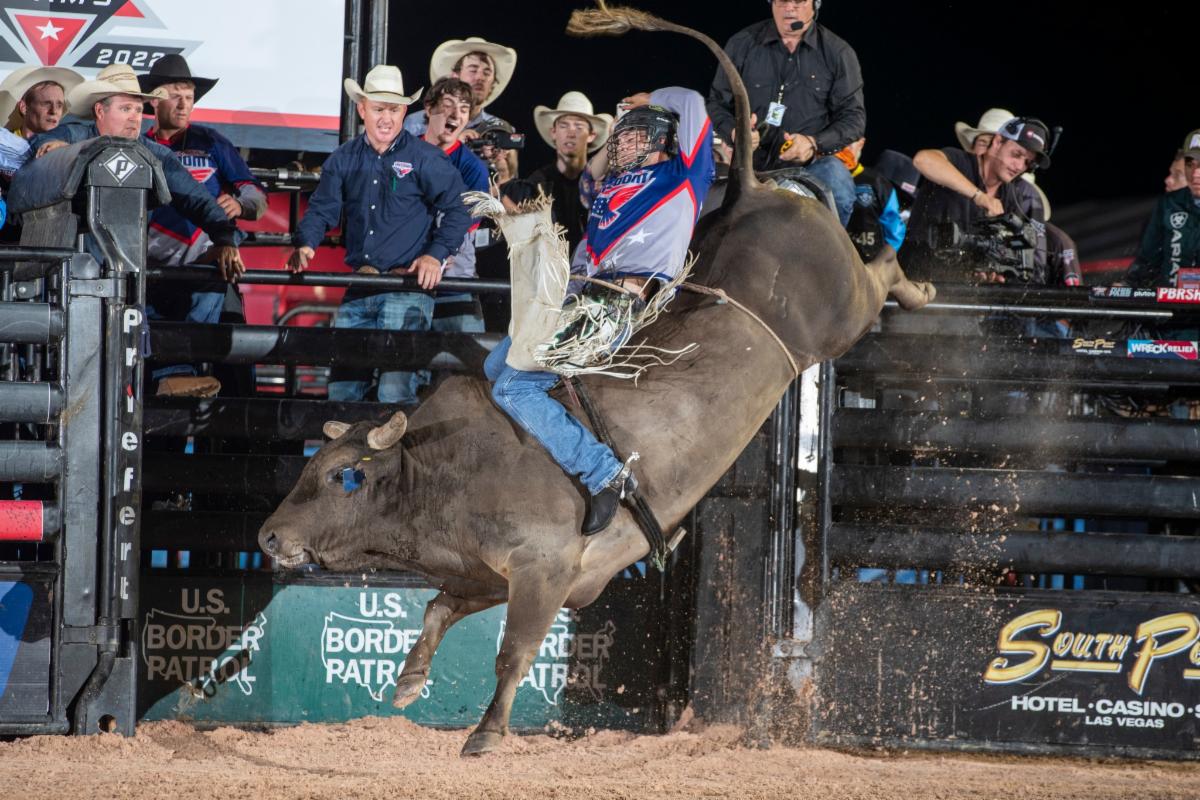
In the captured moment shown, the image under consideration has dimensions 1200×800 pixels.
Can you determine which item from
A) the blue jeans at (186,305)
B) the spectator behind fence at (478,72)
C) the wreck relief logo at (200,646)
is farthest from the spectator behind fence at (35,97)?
the wreck relief logo at (200,646)

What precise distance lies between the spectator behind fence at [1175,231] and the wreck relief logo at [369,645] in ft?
14.3

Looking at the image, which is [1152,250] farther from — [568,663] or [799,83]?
[568,663]

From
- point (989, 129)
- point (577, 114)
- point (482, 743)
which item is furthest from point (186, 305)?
point (989, 129)

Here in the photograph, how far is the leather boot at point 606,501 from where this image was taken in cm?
475

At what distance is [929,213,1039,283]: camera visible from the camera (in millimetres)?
6879

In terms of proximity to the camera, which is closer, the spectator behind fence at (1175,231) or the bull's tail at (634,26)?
the bull's tail at (634,26)

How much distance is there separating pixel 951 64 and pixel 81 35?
24.8 feet

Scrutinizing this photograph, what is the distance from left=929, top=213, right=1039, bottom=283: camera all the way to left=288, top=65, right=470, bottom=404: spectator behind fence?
8.36 ft

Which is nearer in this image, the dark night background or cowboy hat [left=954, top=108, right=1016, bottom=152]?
cowboy hat [left=954, top=108, right=1016, bottom=152]

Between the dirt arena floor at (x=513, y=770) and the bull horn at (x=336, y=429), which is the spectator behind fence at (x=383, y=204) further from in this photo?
the dirt arena floor at (x=513, y=770)

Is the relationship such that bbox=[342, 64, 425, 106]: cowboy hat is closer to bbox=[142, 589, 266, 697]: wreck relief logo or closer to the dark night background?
bbox=[142, 589, 266, 697]: wreck relief logo

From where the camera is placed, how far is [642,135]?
200 inches

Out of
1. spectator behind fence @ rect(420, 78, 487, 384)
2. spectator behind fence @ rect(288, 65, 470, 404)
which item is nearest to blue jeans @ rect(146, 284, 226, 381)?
spectator behind fence @ rect(288, 65, 470, 404)

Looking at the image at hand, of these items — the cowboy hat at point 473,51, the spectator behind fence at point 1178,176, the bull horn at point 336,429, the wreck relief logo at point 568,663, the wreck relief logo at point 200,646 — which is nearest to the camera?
the bull horn at point 336,429
